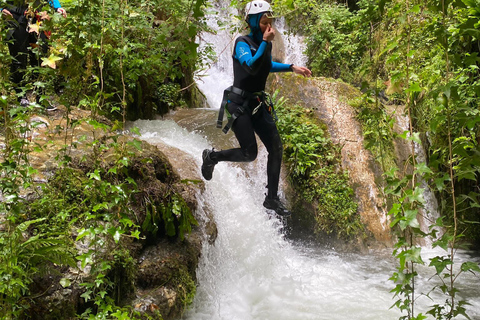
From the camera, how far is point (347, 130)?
688 cm

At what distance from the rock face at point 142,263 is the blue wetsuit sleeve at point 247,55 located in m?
1.24

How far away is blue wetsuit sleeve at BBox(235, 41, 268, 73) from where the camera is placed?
3791 millimetres

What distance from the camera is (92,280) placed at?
3.11 metres

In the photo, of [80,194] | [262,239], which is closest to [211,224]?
[262,239]

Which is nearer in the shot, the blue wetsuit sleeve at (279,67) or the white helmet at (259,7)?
the white helmet at (259,7)

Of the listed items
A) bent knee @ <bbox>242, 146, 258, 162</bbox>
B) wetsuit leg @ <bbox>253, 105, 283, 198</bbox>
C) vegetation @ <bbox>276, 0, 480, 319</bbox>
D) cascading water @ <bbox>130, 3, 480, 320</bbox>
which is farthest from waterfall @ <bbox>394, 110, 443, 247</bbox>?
bent knee @ <bbox>242, 146, 258, 162</bbox>

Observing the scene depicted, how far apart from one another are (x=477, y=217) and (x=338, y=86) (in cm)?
320

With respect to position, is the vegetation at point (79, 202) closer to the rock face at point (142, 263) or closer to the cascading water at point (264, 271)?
the rock face at point (142, 263)

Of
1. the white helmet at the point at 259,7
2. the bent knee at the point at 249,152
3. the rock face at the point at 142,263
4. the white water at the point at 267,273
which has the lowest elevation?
the white water at the point at 267,273

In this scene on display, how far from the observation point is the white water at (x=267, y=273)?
434 cm

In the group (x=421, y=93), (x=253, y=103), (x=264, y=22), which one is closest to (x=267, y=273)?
(x=253, y=103)

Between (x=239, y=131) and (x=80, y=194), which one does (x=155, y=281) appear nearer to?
(x=80, y=194)

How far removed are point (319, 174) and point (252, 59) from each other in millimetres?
3068

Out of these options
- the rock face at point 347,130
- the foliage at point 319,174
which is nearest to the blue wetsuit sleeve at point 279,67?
the foliage at point 319,174
